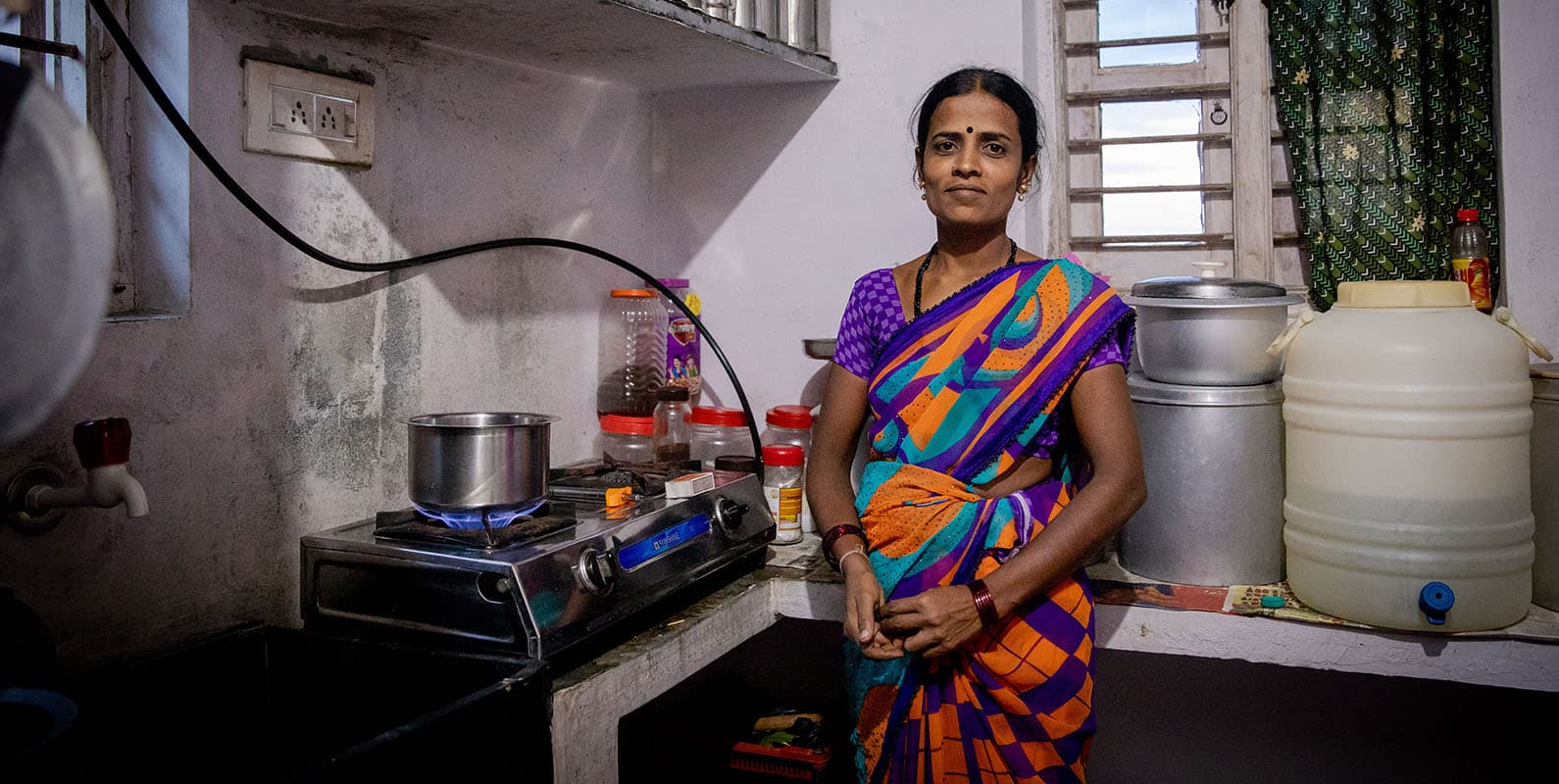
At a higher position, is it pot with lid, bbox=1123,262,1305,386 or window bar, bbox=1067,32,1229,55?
window bar, bbox=1067,32,1229,55

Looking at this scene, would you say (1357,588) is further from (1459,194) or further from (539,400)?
(539,400)

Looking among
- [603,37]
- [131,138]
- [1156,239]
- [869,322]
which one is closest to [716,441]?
[869,322]

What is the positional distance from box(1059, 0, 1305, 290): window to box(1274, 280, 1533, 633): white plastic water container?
69cm

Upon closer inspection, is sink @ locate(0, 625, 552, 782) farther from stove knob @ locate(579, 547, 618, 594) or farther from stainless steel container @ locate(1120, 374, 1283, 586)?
stainless steel container @ locate(1120, 374, 1283, 586)

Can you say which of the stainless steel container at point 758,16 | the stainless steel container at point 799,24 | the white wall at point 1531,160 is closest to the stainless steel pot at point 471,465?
the stainless steel container at point 758,16

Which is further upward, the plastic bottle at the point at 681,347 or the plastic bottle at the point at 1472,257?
the plastic bottle at the point at 1472,257

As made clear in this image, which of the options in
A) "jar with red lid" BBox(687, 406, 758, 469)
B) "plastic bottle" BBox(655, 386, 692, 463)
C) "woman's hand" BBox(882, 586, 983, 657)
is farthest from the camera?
"jar with red lid" BBox(687, 406, 758, 469)

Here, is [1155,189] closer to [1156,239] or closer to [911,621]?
[1156,239]

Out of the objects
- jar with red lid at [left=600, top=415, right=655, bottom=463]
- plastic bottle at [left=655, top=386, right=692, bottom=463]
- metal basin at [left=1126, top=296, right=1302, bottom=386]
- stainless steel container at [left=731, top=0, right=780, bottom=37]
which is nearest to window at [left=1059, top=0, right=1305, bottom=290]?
metal basin at [left=1126, top=296, right=1302, bottom=386]

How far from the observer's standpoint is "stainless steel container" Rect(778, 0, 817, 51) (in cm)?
209

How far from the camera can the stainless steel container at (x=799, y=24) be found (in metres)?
2.09

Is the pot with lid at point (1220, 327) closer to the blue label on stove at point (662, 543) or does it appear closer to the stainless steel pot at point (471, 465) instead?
the blue label on stove at point (662, 543)

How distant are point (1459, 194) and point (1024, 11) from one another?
89 centimetres

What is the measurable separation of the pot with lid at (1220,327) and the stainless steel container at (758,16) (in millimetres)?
865
